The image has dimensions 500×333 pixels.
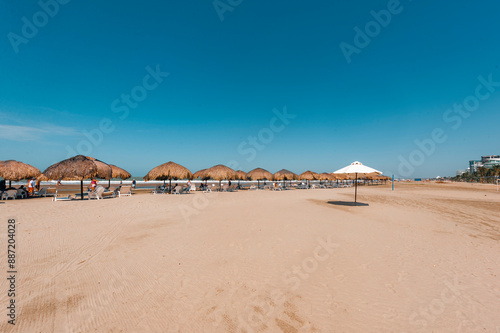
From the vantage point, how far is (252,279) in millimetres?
3658

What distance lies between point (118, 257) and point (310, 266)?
13.1ft

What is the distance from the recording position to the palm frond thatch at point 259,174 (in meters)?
24.8

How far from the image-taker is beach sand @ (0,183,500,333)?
8.78 feet

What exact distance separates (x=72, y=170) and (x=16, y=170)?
4.87m

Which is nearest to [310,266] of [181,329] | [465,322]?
[465,322]

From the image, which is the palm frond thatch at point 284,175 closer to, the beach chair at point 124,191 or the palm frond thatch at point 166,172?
the palm frond thatch at point 166,172

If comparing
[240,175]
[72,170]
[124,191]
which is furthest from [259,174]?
[72,170]

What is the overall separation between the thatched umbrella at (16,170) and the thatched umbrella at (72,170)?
2.57 metres

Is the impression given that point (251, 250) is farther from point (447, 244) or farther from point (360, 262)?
point (447, 244)

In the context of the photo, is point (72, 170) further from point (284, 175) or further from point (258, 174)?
point (284, 175)

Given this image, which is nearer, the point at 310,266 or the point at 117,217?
the point at 310,266

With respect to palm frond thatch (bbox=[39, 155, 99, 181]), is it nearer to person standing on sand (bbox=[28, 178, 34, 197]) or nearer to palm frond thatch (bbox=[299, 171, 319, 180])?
person standing on sand (bbox=[28, 178, 34, 197])

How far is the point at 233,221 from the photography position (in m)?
7.65

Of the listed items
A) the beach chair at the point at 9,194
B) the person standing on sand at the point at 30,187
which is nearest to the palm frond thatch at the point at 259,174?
the person standing on sand at the point at 30,187
